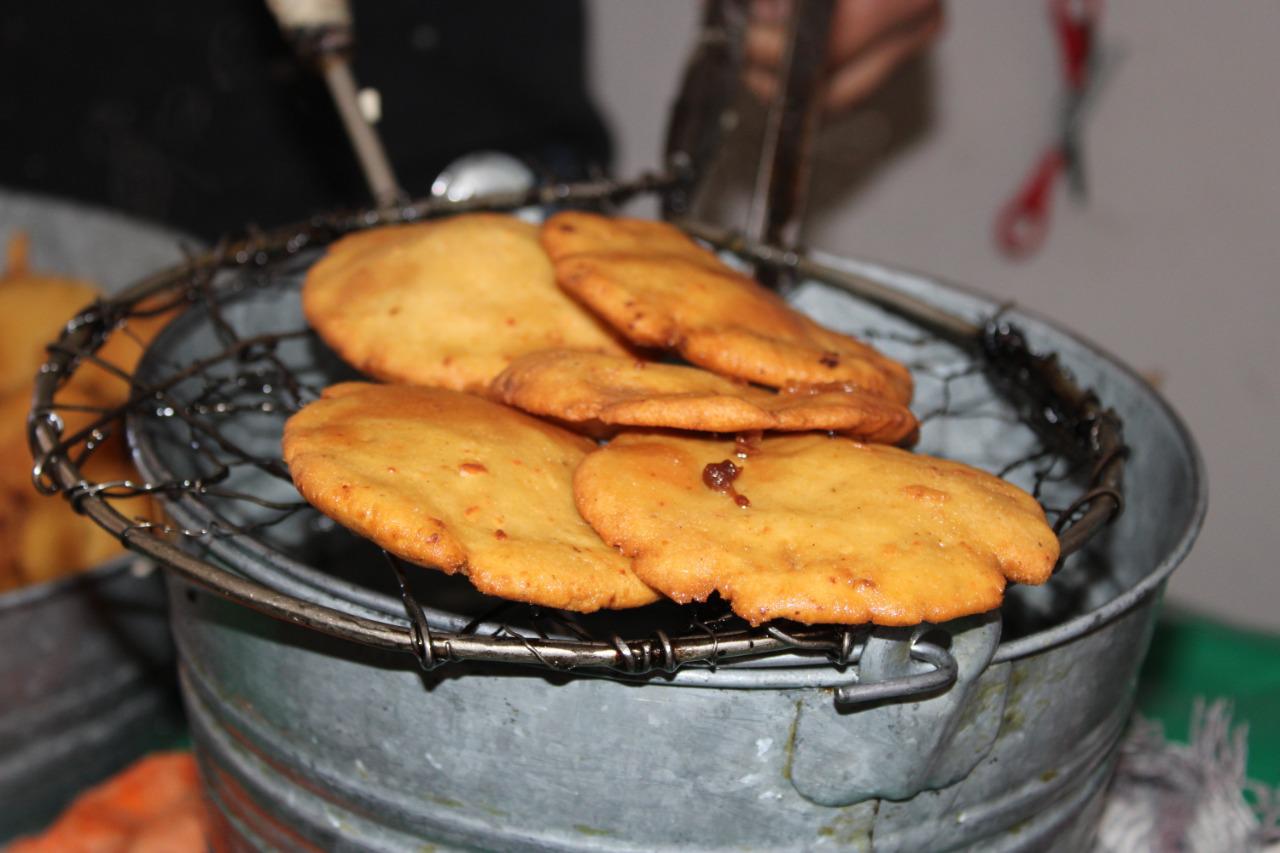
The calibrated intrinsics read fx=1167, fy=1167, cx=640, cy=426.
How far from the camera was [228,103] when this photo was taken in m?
3.41

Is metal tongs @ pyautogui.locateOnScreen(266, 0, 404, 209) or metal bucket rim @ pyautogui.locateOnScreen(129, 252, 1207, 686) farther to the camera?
metal tongs @ pyautogui.locateOnScreen(266, 0, 404, 209)

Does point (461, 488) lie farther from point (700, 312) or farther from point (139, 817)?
point (139, 817)

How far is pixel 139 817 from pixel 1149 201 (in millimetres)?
3009

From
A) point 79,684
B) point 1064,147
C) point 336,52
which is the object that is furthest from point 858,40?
point 79,684

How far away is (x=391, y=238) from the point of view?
156cm

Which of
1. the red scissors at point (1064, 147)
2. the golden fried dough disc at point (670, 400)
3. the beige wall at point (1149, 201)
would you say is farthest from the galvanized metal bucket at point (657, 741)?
the red scissors at point (1064, 147)

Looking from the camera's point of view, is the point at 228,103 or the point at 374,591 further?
the point at 228,103

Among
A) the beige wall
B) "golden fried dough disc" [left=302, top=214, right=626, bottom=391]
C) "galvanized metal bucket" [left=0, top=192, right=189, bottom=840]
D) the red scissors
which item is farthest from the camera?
the red scissors

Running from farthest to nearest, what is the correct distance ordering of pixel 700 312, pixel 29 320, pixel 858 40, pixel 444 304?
pixel 858 40
pixel 29 320
pixel 444 304
pixel 700 312

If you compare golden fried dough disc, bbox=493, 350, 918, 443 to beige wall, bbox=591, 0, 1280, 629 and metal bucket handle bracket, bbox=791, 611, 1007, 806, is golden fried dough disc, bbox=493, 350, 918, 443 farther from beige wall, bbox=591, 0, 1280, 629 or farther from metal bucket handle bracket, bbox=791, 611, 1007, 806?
beige wall, bbox=591, 0, 1280, 629

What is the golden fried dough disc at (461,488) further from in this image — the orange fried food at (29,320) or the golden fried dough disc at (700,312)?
the orange fried food at (29,320)

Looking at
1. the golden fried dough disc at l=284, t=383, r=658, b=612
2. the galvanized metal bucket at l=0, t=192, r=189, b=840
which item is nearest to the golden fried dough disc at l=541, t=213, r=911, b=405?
the golden fried dough disc at l=284, t=383, r=658, b=612

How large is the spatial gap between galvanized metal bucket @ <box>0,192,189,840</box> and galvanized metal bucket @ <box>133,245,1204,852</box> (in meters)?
0.72

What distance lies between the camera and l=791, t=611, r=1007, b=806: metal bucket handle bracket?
3.12 ft
